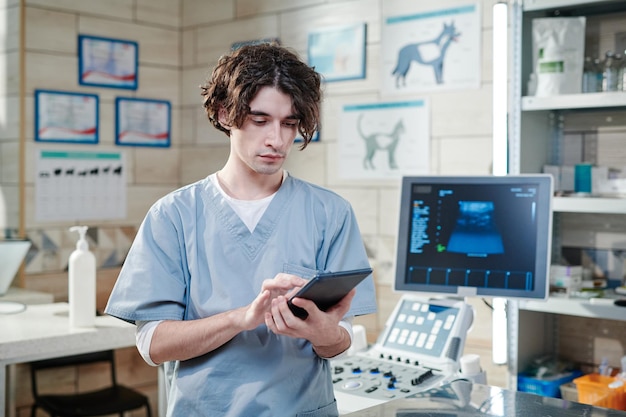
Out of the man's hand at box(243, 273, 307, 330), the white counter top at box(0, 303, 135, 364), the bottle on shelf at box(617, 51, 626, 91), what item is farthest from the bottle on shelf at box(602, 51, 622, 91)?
the white counter top at box(0, 303, 135, 364)

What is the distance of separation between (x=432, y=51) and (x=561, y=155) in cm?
66

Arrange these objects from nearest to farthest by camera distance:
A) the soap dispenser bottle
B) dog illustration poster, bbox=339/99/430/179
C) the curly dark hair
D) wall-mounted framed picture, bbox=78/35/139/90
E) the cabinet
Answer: the curly dark hair, the cabinet, the soap dispenser bottle, dog illustration poster, bbox=339/99/430/179, wall-mounted framed picture, bbox=78/35/139/90

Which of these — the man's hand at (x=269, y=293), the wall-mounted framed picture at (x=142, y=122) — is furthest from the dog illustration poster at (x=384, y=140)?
the man's hand at (x=269, y=293)

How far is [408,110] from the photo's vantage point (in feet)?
10.0

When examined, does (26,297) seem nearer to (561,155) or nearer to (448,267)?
(448,267)

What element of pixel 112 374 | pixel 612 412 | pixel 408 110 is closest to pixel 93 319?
pixel 112 374

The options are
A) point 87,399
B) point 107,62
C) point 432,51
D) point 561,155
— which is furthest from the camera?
point 107,62

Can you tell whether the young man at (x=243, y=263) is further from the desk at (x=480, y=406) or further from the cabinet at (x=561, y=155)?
the cabinet at (x=561, y=155)

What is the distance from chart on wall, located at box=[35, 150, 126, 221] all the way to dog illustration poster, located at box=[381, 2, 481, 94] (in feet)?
4.71

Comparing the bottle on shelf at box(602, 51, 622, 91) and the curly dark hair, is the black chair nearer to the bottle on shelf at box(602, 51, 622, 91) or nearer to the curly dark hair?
the curly dark hair

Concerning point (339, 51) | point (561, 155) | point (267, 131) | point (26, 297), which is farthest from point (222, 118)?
point (26, 297)

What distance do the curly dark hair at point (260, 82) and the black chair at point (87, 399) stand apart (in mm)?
1931

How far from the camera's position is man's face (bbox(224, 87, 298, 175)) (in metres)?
1.50

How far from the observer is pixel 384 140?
10.3 feet
